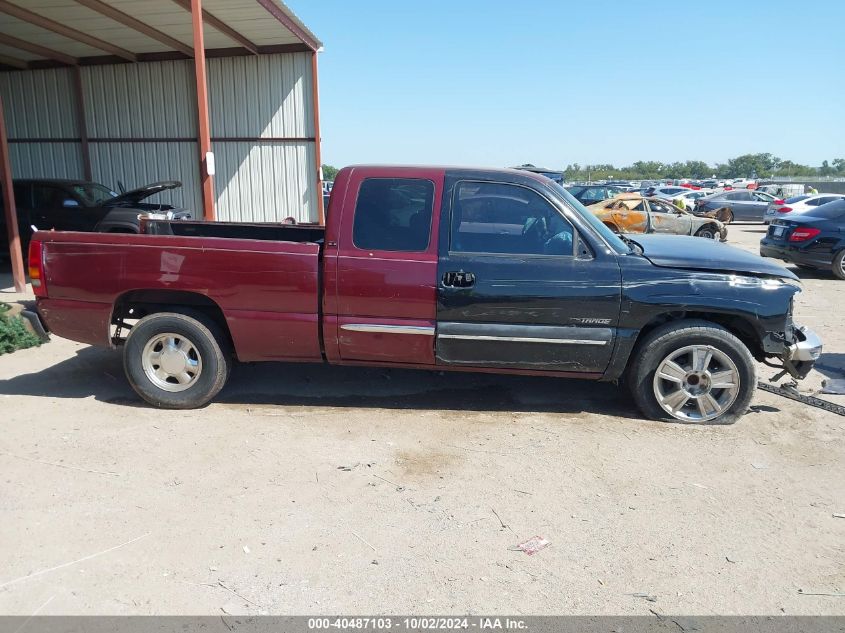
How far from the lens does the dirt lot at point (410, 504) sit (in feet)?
9.86

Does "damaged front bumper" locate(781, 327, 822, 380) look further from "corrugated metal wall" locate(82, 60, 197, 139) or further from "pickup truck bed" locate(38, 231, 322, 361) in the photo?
"corrugated metal wall" locate(82, 60, 197, 139)

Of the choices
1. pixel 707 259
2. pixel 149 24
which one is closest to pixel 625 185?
pixel 149 24

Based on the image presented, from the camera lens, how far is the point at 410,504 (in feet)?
12.3

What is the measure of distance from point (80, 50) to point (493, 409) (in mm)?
14472

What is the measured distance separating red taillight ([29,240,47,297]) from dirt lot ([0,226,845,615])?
3.16 feet

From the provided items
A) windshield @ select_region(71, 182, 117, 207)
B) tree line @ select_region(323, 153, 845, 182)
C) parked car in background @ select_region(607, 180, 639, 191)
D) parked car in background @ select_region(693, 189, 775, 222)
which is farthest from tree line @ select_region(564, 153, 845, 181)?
windshield @ select_region(71, 182, 117, 207)

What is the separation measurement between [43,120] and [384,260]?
1565 cm

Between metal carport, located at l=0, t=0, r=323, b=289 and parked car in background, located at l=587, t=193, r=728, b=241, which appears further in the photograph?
parked car in background, located at l=587, t=193, r=728, b=241

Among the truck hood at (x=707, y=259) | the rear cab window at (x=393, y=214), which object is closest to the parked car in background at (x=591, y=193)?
Answer: the truck hood at (x=707, y=259)

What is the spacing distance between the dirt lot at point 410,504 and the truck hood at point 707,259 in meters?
1.20

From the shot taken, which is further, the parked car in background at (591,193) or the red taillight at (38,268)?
the parked car in background at (591,193)

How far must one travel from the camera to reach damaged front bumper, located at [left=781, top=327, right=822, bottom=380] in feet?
15.8

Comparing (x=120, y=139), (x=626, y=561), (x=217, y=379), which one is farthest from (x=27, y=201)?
(x=626, y=561)

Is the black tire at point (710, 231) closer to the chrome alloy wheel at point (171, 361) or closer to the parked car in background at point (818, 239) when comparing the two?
the parked car in background at point (818, 239)
